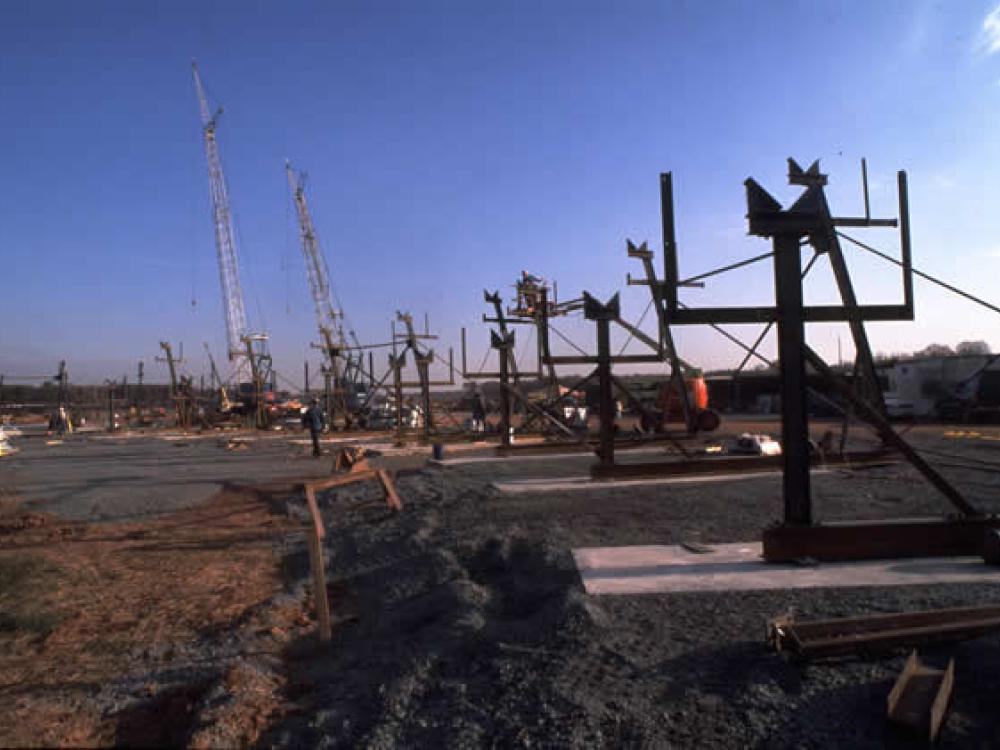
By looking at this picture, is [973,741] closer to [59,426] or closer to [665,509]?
[665,509]

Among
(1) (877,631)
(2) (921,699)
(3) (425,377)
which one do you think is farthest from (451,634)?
(3) (425,377)

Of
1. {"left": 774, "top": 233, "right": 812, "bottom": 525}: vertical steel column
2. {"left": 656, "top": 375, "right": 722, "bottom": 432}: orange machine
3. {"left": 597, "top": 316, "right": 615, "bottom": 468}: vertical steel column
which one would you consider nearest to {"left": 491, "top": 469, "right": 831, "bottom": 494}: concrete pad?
{"left": 597, "top": 316, "right": 615, "bottom": 468}: vertical steel column

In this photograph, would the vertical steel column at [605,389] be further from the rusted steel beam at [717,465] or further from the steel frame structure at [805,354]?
the steel frame structure at [805,354]

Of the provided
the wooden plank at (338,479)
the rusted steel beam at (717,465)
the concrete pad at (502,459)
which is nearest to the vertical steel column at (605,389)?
the rusted steel beam at (717,465)

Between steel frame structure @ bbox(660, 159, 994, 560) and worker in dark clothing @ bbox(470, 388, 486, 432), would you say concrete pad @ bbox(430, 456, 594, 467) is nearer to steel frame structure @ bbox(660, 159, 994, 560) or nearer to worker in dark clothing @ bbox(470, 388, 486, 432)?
worker in dark clothing @ bbox(470, 388, 486, 432)

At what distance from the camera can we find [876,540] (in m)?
6.27

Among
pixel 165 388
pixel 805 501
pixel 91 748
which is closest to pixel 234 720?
pixel 91 748

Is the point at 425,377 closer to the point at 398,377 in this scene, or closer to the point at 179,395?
the point at 398,377

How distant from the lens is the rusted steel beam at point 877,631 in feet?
12.7

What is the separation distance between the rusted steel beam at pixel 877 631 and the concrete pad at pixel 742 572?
1264 mm

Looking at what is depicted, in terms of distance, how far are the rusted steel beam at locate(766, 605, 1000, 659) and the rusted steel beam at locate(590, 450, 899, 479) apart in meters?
6.81

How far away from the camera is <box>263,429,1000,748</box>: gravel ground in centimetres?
348

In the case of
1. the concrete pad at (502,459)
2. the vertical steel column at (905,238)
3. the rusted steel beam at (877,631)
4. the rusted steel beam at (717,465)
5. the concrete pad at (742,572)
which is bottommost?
the concrete pad at (742,572)

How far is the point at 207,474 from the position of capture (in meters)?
19.4
